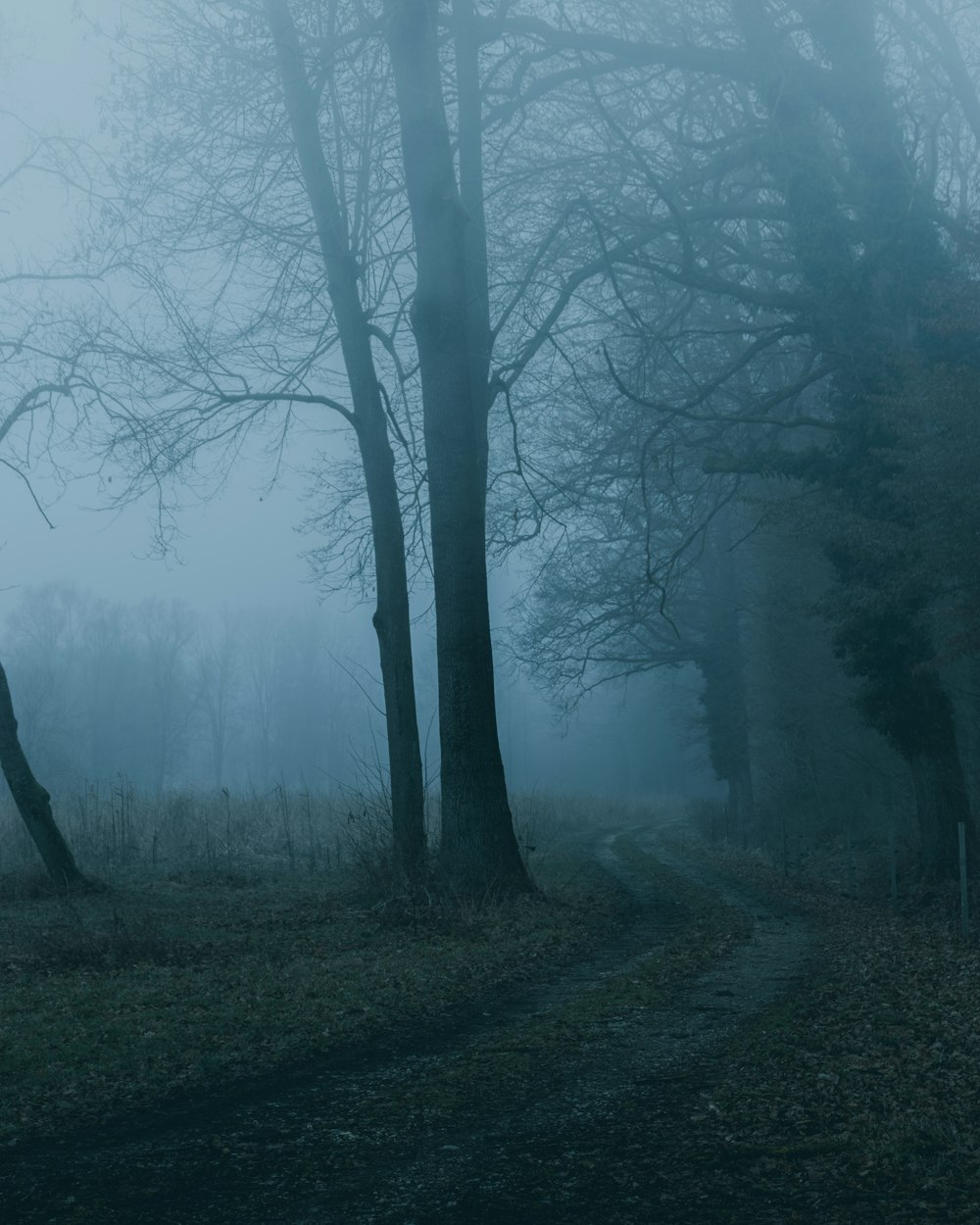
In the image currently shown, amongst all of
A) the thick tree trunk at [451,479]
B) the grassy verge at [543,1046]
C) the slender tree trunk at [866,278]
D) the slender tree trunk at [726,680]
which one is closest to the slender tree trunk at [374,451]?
the thick tree trunk at [451,479]

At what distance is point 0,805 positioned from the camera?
21.5 meters

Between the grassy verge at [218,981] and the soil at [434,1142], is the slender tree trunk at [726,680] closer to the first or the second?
the grassy verge at [218,981]

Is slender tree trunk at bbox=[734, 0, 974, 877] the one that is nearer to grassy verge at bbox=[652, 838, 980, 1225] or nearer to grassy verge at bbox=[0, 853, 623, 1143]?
grassy verge at bbox=[0, 853, 623, 1143]

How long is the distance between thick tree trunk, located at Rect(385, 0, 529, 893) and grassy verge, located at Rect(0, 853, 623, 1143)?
100cm

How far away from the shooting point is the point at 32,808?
49.1ft

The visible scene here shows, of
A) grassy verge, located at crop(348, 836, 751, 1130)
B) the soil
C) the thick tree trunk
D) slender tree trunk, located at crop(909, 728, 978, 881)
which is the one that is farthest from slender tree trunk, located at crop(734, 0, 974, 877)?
the soil

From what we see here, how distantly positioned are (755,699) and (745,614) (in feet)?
8.02

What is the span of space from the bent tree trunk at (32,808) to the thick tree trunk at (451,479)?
5.79 m

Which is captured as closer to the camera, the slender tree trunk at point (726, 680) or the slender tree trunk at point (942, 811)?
the slender tree trunk at point (942, 811)

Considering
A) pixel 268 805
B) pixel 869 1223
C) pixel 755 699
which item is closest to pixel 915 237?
pixel 869 1223

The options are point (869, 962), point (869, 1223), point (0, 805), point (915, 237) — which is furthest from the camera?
point (0, 805)

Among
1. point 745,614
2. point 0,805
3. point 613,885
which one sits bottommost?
point 613,885

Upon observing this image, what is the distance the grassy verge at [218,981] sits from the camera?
18.8ft

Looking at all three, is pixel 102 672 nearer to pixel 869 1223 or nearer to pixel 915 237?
pixel 915 237
